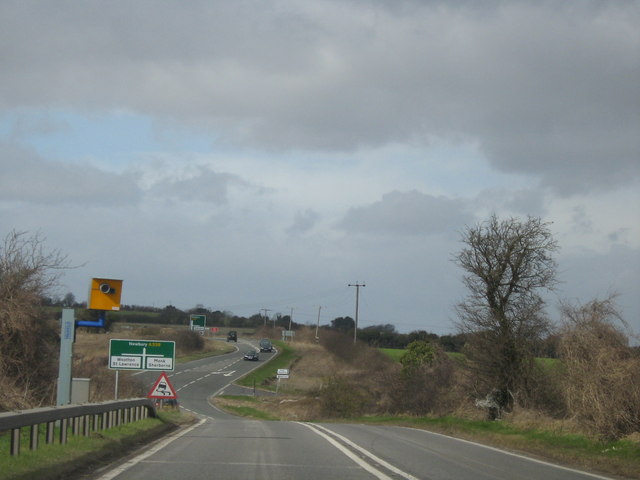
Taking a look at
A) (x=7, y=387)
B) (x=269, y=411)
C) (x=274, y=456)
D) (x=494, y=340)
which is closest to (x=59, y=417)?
(x=274, y=456)

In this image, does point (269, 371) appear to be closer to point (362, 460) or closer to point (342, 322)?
point (362, 460)

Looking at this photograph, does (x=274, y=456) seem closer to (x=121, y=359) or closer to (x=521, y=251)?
(x=121, y=359)

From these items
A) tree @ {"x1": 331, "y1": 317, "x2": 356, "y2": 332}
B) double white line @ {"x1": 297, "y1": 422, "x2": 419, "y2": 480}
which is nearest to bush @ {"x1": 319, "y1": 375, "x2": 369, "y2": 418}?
double white line @ {"x1": 297, "y1": 422, "x2": 419, "y2": 480}

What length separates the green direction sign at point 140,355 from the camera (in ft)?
84.5

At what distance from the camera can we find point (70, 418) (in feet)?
44.6

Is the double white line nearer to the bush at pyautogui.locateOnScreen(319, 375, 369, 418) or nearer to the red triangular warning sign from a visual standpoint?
the red triangular warning sign

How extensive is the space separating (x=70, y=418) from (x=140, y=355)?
42.0 feet

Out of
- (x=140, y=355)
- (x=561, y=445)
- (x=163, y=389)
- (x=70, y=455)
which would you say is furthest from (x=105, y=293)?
(x=561, y=445)

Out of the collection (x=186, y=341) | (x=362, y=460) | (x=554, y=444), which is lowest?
(x=554, y=444)

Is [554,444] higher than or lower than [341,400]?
higher

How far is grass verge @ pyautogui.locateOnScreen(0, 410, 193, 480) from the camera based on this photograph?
33.4 feet

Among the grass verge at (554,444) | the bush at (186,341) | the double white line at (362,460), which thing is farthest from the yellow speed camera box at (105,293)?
the bush at (186,341)

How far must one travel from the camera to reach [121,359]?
25.8m

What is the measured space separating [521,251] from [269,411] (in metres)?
32.0
